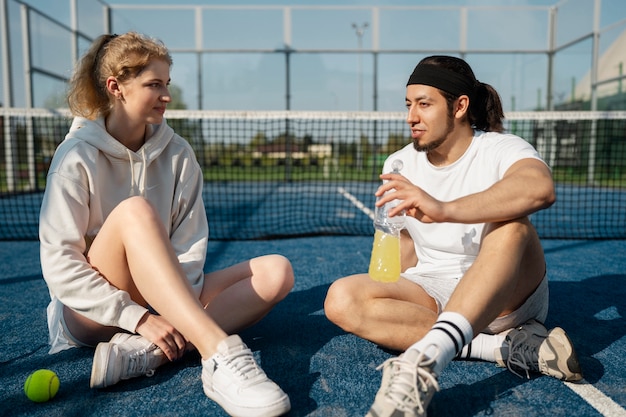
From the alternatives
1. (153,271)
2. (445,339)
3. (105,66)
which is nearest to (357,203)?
(105,66)

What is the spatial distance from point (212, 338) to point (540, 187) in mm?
1363

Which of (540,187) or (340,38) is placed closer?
(540,187)

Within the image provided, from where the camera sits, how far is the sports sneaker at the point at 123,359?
2.12 meters

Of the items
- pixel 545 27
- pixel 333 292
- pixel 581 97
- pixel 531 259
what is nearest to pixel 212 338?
pixel 333 292

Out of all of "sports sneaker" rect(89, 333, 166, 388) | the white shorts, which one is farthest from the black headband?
"sports sneaker" rect(89, 333, 166, 388)

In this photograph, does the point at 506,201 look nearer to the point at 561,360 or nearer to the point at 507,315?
the point at 507,315

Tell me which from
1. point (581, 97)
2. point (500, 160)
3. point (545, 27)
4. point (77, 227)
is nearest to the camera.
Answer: point (77, 227)

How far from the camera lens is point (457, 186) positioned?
8.37 feet

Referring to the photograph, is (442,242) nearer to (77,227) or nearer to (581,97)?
(77,227)

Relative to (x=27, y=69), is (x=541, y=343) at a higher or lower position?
lower

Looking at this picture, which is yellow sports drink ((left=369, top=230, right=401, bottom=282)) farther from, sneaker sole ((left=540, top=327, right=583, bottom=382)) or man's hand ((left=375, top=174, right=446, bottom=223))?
sneaker sole ((left=540, top=327, right=583, bottom=382))

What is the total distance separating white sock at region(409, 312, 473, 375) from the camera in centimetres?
181

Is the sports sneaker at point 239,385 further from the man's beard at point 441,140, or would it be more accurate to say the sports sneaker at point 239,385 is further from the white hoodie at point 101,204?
the man's beard at point 441,140

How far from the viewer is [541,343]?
2270mm
